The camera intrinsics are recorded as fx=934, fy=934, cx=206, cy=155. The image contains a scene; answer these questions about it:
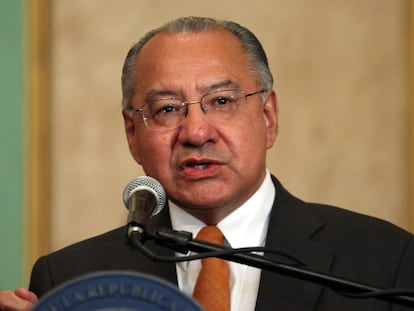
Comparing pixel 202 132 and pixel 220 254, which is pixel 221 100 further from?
pixel 220 254

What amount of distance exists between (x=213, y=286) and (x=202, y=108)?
379mm

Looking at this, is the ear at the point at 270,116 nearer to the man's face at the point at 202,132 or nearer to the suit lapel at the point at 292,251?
the man's face at the point at 202,132

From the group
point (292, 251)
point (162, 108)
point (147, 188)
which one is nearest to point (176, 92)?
point (162, 108)

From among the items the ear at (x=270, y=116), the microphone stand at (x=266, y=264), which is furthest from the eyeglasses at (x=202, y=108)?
the microphone stand at (x=266, y=264)

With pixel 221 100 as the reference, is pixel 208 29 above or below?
above

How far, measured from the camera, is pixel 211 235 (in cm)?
197

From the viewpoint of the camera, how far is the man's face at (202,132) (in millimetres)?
1937

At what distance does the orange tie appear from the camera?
5.97 ft

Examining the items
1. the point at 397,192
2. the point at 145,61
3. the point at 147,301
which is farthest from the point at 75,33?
the point at 147,301

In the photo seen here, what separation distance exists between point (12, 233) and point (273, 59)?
0.86m

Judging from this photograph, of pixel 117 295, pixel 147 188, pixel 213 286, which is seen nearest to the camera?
pixel 117 295

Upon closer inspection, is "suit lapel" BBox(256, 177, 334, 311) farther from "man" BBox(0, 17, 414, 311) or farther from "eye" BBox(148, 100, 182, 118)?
"eye" BBox(148, 100, 182, 118)

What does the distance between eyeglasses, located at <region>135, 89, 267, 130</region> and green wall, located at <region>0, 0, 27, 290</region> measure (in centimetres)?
60

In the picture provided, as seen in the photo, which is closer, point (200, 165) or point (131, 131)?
point (200, 165)
